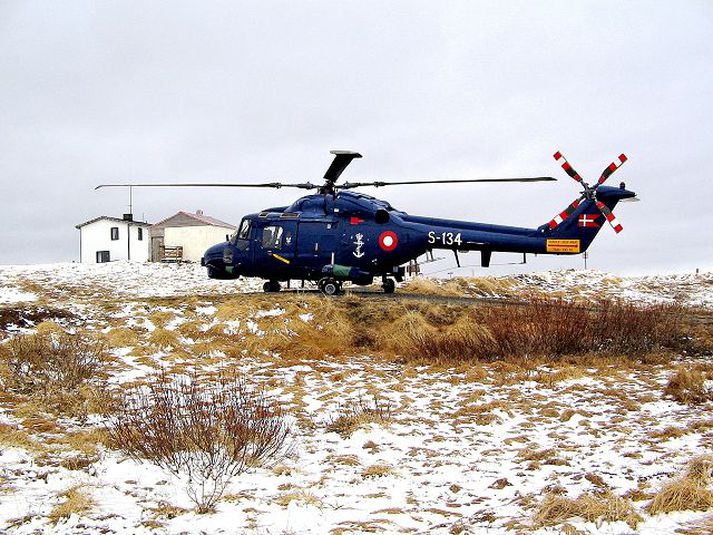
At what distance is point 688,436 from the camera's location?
6.04 meters

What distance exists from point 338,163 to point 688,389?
9.76m

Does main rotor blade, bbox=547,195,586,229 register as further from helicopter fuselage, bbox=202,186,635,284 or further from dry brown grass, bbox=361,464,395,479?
dry brown grass, bbox=361,464,395,479

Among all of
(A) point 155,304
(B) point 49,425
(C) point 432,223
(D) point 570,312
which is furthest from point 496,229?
(B) point 49,425

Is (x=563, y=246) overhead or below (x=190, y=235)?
below

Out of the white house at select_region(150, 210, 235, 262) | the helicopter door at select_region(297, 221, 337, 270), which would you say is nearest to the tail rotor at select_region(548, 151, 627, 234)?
the helicopter door at select_region(297, 221, 337, 270)

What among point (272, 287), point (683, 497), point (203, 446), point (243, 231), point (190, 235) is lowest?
point (203, 446)

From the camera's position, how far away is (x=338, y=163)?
49.8 ft

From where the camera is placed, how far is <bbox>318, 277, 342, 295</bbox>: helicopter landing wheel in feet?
53.0

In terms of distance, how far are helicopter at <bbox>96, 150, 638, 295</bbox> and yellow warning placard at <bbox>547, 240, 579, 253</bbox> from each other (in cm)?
2

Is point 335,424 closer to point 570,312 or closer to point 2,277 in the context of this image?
point 570,312

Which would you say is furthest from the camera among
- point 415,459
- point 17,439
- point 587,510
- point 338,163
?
point 338,163

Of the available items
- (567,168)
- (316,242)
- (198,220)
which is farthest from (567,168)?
(198,220)

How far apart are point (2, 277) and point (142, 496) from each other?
1032 inches

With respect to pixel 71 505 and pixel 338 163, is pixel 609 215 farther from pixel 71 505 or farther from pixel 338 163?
pixel 71 505
